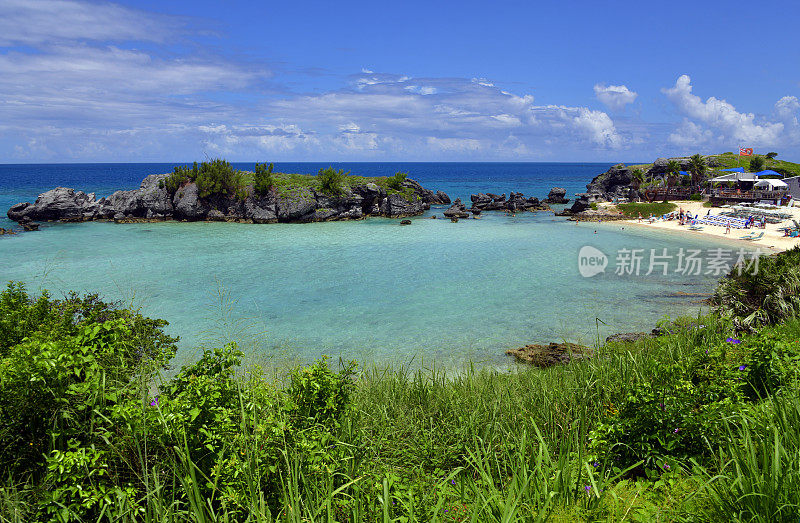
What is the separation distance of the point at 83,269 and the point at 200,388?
28624 millimetres

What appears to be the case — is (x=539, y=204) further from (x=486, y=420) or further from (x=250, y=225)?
(x=486, y=420)

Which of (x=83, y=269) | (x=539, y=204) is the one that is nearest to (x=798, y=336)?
(x=83, y=269)

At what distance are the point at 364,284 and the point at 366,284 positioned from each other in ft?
0.35

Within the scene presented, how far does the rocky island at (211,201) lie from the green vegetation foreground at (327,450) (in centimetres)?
4618

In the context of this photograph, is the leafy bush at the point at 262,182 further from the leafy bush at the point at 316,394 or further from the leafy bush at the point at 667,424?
the leafy bush at the point at 667,424

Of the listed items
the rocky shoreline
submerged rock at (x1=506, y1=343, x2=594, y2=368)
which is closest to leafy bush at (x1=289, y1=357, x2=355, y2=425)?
submerged rock at (x1=506, y1=343, x2=594, y2=368)

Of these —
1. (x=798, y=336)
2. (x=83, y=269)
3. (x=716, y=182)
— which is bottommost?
(x=83, y=269)

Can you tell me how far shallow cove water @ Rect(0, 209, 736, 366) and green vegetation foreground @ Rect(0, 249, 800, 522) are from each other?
177cm

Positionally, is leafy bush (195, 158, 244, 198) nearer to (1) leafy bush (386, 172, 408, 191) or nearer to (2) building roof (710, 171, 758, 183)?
(1) leafy bush (386, 172, 408, 191)

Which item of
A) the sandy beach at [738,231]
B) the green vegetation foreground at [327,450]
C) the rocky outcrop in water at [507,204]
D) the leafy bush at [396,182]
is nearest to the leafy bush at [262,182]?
the leafy bush at [396,182]

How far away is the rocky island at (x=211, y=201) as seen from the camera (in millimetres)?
48094

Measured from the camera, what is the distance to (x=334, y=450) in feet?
12.6

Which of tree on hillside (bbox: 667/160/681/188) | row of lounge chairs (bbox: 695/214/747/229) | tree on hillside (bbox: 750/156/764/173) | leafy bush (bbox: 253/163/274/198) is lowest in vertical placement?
row of lounge chairs (bbox: 695/214/747/229)

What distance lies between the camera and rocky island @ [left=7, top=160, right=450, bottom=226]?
48094 millimetres
